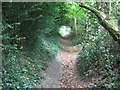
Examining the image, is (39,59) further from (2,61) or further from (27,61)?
(2,61)

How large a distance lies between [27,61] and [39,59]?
1.14 metres

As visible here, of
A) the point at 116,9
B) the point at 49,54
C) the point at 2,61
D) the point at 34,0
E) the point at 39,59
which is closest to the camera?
the point at 2,61

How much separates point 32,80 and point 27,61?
121 centimetres

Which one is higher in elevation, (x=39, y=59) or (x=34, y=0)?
(x=34, y=0)

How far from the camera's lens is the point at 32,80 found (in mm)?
4965

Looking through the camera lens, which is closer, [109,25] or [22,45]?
[109,25]

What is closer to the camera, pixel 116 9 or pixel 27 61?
pixel 27 61

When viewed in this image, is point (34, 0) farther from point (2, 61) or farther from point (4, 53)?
point (2, 61)

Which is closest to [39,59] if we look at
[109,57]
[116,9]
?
[109,57]

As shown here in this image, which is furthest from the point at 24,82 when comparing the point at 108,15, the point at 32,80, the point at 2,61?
the point at 108,15

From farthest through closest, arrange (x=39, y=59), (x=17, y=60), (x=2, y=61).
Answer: (x=39, y=59) < (x=17, y=60) < (x=2, y=61)

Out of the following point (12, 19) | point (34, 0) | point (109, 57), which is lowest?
point (109, 57)

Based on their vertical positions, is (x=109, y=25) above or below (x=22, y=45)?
above

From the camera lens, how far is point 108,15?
474cm
